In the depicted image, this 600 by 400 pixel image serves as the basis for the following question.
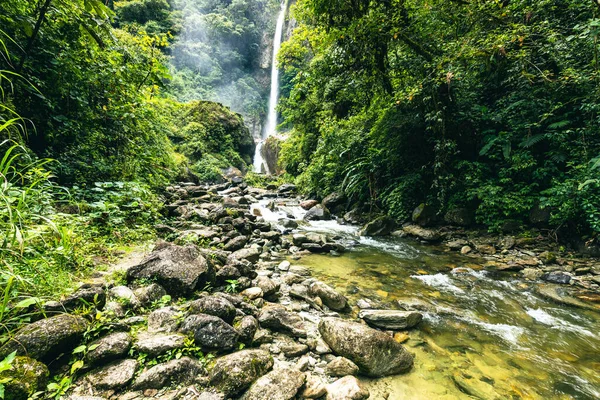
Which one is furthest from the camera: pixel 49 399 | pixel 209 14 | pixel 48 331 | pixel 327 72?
pixel 209 14

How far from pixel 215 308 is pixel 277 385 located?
882 millimetres

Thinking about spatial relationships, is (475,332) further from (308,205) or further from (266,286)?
(308,205)

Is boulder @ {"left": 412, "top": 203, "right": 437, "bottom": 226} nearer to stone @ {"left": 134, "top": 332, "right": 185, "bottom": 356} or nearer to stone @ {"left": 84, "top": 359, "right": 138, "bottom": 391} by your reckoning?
stone @ {"left": 134, "top": 332, "right": 185, "bottom": 356}

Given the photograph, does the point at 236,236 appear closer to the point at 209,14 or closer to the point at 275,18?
the point at 209,14

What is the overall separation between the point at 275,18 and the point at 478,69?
150 feet

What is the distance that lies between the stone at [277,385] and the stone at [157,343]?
0.70 m

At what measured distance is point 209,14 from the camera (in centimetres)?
3659

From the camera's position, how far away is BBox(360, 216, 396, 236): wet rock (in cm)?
771

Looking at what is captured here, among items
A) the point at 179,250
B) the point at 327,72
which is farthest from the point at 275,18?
the point at 179,250

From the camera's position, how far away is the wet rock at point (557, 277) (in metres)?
4.42

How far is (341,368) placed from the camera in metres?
2.22

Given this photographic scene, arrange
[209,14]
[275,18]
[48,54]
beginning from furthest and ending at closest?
1. [275,18]
2. [209,14]
3. [48,54]

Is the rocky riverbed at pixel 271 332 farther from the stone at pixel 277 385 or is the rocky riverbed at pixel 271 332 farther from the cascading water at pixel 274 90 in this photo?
the cascading water at pixel 274 90

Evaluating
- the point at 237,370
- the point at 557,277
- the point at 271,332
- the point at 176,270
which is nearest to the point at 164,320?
the point at 176,270
